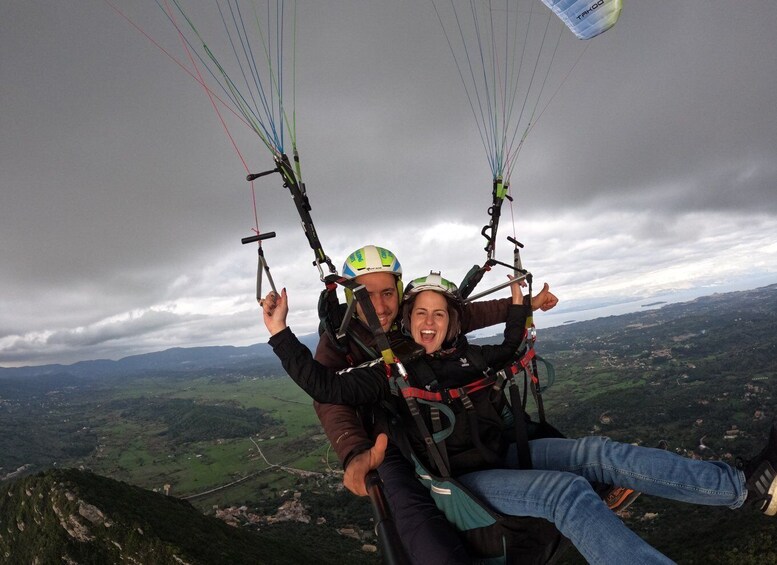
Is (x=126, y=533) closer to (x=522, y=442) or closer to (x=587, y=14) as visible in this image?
(x=522, y=442)

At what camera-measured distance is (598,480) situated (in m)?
3.40

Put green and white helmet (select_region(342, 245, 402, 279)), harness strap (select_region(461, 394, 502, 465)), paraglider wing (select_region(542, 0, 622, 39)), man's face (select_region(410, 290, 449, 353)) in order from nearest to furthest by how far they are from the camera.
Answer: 1. harness strap (select_region(461, 394, 502, 465))
2. man's face (select_region(410, 290, 449, 353))
3. green and white helmet (select_region(342, 245, 402, 279))
4. paraglider wing (select_region(542, 0, 622, 39))

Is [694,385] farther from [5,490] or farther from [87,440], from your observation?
[87,440]

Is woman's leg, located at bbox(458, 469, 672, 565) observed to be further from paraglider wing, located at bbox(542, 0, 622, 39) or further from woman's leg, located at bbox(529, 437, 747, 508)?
paraglider wing, located at bbox(542, 0, 622, 39)

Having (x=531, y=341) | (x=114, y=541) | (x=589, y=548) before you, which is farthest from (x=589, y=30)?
(x=114, y=541)

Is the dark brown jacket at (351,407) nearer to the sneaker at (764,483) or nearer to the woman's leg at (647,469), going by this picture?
the woman's leg at (647,469)

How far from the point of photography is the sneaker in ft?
9.96

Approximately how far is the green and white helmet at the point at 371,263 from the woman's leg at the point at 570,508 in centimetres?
241

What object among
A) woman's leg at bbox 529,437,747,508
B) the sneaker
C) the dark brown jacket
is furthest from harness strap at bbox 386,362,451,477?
the sneaker

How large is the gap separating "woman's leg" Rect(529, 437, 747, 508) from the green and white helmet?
8.18 feet

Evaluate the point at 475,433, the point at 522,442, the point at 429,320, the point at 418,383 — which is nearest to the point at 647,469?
the point at 522,442

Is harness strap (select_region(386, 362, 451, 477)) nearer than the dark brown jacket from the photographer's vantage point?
Yes

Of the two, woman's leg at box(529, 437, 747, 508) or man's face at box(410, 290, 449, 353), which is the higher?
man's face at box(410, 290, 449, 353)

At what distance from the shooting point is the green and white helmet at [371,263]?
4621mm
